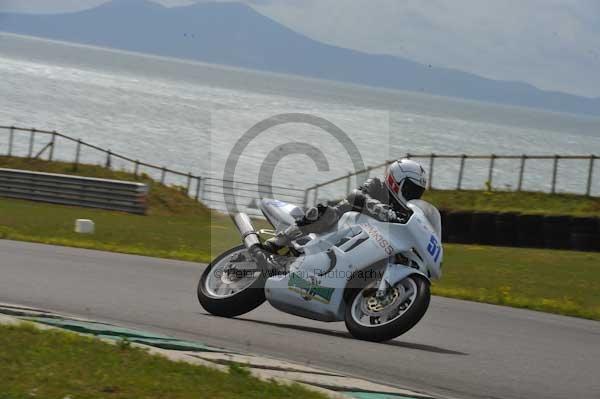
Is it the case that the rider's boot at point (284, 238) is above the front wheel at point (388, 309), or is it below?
above

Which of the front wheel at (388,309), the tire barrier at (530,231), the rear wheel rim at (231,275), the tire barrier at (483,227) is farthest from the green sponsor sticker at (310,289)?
the tire barrier at (483,227)

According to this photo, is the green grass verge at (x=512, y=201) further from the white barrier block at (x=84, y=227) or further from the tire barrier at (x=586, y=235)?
the white barrier block at (x=84, y=227)

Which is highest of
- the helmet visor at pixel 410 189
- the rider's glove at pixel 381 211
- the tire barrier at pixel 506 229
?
the helmet visor at pixel 410 189

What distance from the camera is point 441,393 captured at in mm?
7047

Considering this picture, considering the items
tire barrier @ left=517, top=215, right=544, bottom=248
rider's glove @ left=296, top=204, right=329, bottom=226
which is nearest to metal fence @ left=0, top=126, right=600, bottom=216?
tire barrier @ left=517, top=215, right=544, bottom=248

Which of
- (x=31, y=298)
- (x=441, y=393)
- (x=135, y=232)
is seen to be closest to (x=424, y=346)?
(x=441, y=393)

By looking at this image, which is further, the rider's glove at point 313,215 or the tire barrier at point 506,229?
the tire barrier at point 506,229

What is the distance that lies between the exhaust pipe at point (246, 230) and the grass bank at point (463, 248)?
1184 millimetres

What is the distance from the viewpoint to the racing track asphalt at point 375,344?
7.62m

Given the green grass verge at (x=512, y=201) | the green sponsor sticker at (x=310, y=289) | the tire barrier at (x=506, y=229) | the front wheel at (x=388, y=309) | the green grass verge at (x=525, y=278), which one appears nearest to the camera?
the front wheel at (x=388, y=309)

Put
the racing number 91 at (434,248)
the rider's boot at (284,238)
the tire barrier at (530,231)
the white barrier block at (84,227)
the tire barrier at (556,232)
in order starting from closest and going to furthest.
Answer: the racing number 91 at (434,248) → the rider's boot at (284,238) → the white barrier block at (84,227) → the tire barrier at (556,232) → the tire barrier at (530,231)

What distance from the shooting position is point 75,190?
30.8 meters

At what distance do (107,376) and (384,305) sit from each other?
3.05 m

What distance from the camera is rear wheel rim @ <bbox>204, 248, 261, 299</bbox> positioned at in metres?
9.58
